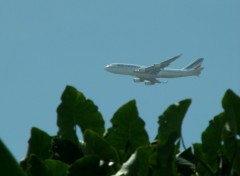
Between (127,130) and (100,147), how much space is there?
0.31 m

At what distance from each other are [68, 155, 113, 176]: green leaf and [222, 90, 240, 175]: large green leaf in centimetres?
57

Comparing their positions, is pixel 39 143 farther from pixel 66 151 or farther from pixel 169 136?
pixel 169 136

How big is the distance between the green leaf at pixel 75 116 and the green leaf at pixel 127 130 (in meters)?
0.18

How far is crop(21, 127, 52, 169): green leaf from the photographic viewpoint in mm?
1904

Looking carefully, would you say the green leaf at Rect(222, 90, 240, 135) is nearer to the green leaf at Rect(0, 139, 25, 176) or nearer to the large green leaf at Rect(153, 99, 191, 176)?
the large green leaf at Rect(153, 99, 191, 176)

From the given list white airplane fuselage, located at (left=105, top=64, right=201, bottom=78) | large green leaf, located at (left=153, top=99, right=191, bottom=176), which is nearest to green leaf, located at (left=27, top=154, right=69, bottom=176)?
large green leaf, located at (left=153, top=99, right=191, bottom=176)

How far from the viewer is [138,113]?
6.38 ft

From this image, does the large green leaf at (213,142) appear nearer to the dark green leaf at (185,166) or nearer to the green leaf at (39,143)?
the dark green leaf at (185,166)

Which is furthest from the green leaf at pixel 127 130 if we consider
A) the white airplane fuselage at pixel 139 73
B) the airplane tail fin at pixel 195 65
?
the airplane tail fin at pixel 195 65

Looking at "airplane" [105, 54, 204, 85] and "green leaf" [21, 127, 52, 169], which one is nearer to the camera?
"green leaf" [21, 127, 52, 169]

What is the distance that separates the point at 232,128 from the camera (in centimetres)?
173

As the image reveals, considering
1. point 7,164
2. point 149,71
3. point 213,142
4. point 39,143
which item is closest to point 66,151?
point 39,143

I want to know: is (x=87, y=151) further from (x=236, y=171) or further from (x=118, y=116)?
(x=236, y=171)

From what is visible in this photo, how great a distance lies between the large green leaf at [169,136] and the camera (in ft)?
5.15
